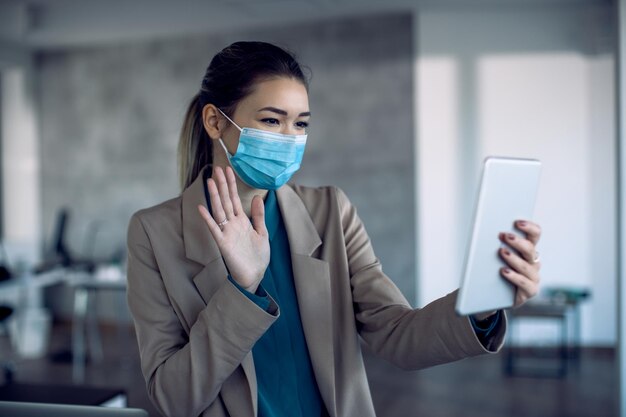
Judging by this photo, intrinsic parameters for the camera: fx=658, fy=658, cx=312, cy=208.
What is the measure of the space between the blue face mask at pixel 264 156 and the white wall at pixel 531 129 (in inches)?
164

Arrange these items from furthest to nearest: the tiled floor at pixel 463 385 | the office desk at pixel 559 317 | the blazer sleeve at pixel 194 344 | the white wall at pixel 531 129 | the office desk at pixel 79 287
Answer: the white wall at pixel 531 129
the office desk at pixel 79 287
the office desk at pixel 559 317
the tiled floor at pixel 463 385
the blazer sleeve at pixel 194 344

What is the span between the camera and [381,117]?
5668mm

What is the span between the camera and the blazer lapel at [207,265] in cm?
120

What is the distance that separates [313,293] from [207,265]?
215mm

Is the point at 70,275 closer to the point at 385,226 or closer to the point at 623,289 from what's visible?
the point at 385,226

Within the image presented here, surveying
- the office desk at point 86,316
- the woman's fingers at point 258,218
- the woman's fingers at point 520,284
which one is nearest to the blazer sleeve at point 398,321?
the woman's fingers at point 520,284

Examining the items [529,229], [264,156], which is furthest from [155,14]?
[529,229]

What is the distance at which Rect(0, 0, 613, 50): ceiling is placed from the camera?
5.25 m

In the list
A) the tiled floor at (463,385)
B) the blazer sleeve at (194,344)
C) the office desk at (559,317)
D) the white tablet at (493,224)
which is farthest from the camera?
the office desk at (559,317)

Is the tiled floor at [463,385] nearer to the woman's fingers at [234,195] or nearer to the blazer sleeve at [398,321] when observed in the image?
the blazer sleeve at [398,321]

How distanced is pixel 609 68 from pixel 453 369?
263 cm

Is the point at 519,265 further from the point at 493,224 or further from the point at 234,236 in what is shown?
the point at 234,236

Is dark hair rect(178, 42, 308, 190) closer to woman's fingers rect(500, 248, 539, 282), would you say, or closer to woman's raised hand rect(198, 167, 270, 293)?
woman's raised hand rect(198, 167, 270, 293)

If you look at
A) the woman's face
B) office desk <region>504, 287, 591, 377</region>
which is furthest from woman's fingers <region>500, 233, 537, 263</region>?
office desk <region>504, 287, 591, 377</region>
